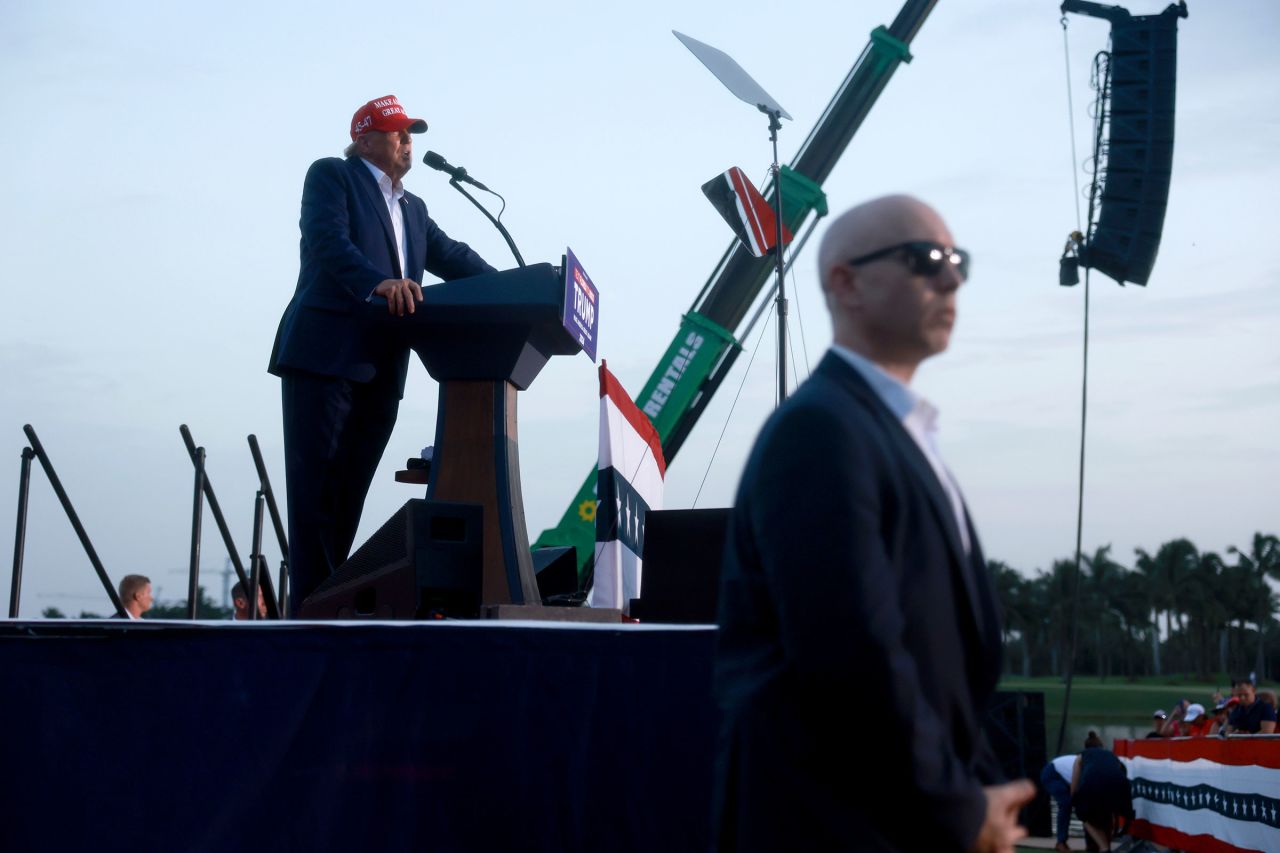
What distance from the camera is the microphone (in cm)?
418

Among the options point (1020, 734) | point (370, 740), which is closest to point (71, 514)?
point (370, 740)

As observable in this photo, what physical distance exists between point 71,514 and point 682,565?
6.97 feet

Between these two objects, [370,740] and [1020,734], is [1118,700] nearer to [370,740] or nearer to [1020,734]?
[1020,734]

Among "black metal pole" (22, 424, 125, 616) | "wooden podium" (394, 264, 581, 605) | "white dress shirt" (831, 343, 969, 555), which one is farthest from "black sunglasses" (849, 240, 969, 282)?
"black metal pole" (22, 424, 125, 616)

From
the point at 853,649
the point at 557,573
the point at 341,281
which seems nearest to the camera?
the point at 853,649

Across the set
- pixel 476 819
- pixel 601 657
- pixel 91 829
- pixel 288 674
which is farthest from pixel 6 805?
pixel 601 657

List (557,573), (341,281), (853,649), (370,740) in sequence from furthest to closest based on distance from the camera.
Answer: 1. (557,573)
2. (341,281)
3. (370,740)
4. (853,649)

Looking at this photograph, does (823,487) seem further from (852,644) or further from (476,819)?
(476,819)

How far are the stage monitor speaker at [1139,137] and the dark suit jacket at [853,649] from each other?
45.1 ft

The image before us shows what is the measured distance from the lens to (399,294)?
11.6 ft

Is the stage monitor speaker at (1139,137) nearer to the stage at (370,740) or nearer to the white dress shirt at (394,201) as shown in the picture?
the white dress shirt at (394,201)

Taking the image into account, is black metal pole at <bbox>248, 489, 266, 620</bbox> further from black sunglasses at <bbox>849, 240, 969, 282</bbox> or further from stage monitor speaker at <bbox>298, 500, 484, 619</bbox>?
black sunglasses at <bbox>849, 240, 969, 282</bbox>

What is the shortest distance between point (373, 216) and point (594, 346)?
0.80 meters

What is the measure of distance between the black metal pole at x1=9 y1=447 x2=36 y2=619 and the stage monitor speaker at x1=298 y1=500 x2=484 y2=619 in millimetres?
1172
